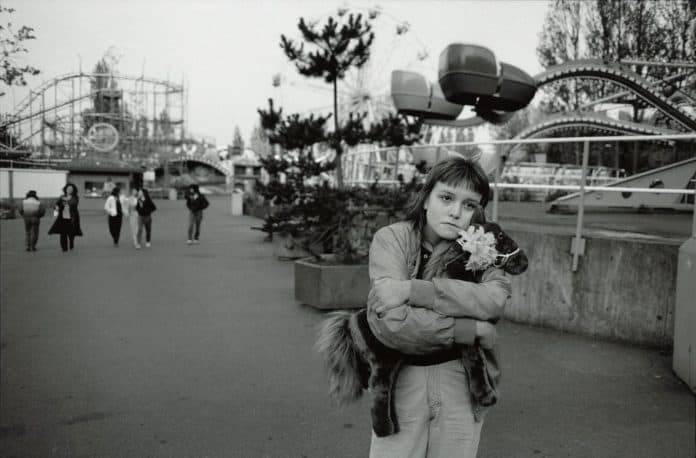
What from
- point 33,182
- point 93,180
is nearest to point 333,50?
point 33,182

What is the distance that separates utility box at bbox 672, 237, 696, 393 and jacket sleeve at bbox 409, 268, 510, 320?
354 centimetres

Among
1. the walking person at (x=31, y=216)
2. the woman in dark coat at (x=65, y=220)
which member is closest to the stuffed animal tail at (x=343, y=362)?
the woman in dark coat at (x=65, y=220)

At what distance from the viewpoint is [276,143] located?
12.1 meters

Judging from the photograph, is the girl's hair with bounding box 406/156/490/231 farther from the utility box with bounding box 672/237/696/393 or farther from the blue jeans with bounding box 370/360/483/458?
the utility box with bounding box 672/237/696/393

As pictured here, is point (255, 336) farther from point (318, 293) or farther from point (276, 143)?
point (276, 143)

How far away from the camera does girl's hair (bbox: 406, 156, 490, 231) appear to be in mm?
2173

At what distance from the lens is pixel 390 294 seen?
202 cm

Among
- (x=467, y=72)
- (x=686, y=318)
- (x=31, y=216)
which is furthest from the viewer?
(x=31, y=216)

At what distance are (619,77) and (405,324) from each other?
1784 centimetres

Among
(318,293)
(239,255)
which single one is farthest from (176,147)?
(318,293)

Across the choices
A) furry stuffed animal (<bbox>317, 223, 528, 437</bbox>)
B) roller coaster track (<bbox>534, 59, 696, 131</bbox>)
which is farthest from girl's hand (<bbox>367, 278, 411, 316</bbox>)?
roller coaster track (<bbox>534, 59, 696, 131</bbox>)

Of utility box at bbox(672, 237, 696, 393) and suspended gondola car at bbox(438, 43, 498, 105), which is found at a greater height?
suspended gondola car at bbox(438, 43, 498, 105)

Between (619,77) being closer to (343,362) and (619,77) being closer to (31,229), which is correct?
(31,229)

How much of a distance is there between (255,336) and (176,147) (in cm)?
7023
